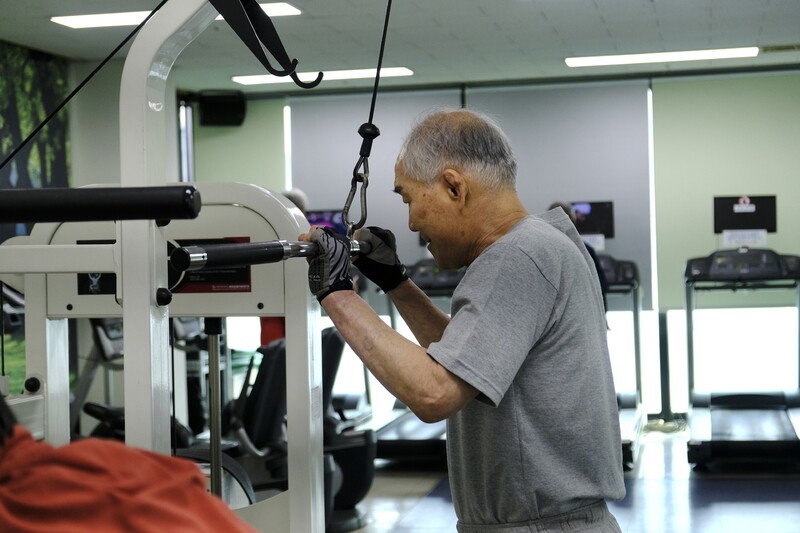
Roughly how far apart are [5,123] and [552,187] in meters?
4.74

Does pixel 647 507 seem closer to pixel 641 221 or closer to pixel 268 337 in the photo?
pixel 268 337

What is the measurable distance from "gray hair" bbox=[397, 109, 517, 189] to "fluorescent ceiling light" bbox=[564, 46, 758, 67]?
22.2ft

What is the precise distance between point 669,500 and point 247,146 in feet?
19.2

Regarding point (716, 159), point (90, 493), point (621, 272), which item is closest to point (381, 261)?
point (90, 493)

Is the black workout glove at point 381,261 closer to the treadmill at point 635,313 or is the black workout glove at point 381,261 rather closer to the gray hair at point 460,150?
the gray hair at point 460,150

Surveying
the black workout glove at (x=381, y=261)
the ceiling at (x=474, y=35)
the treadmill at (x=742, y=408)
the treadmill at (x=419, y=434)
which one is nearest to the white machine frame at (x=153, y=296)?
the black workout glove at (x=381, y=261)

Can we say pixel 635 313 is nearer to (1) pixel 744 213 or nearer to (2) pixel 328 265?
(1) pixel 744 213

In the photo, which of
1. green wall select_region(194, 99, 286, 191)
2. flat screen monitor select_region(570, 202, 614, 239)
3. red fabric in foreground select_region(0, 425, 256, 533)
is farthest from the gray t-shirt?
green wall select_region(194, 99, 286, 191)

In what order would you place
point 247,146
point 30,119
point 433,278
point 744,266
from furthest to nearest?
point 247,146 < point 433,278 < point 30,119 < point 744,266

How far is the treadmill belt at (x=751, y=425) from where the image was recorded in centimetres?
689

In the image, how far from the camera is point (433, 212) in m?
1.93

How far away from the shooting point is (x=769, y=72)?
8.99 meters

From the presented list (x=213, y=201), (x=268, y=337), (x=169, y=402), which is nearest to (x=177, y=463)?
(x=169, y=402)

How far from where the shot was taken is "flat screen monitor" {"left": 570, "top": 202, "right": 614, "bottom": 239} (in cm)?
909
